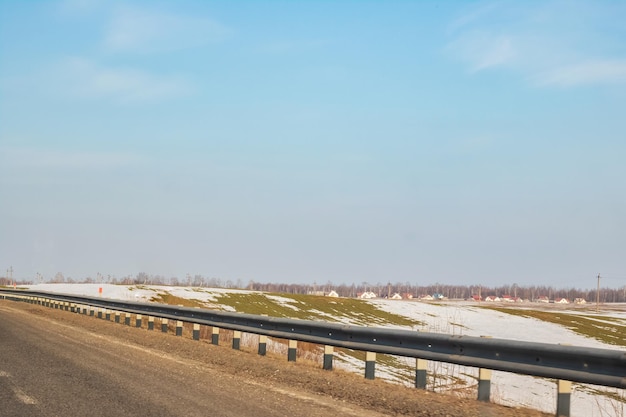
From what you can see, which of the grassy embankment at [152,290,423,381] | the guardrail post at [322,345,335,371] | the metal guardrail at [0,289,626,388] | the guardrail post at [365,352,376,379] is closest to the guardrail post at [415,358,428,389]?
the metal guardrail at [0,289,626,388]

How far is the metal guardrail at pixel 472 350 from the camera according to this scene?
820 centimetres

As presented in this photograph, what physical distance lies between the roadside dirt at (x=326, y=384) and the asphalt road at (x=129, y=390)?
0.30 metres

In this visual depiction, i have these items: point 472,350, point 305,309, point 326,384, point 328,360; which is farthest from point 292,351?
point 305,309

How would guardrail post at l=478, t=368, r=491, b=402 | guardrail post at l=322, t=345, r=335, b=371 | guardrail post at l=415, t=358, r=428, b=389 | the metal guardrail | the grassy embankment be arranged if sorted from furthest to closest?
the grassy embankment → guardrail post at l=322, t=345, r=335, b=371 → guardrail post at l=415, t=358, r=428, b=389 → guardrail post at l=478, t=368, r=491, b=402 → the metal guardrail

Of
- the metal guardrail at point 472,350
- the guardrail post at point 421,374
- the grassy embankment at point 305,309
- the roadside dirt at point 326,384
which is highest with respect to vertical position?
the metal guardrail at point 472,350

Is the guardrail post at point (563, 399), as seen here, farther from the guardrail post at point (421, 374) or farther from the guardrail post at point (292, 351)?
the guardrail post at point (292, 351)

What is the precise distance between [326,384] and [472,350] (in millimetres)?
2479

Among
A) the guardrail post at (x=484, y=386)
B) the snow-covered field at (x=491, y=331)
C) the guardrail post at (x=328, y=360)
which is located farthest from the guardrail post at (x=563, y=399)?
the snow-covered field at (x=491, y=331)

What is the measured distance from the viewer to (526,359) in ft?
30.9

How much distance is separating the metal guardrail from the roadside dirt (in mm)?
574

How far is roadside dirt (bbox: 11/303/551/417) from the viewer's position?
9312 millimetres

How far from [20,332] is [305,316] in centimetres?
5202

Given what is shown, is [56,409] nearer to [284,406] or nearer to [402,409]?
[284,406]

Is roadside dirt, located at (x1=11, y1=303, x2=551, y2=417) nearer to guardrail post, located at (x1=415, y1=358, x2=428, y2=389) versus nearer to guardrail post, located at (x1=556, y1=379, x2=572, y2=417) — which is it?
guardrail post, located at (x1=415, y1=358, x2=428, y2=389)
